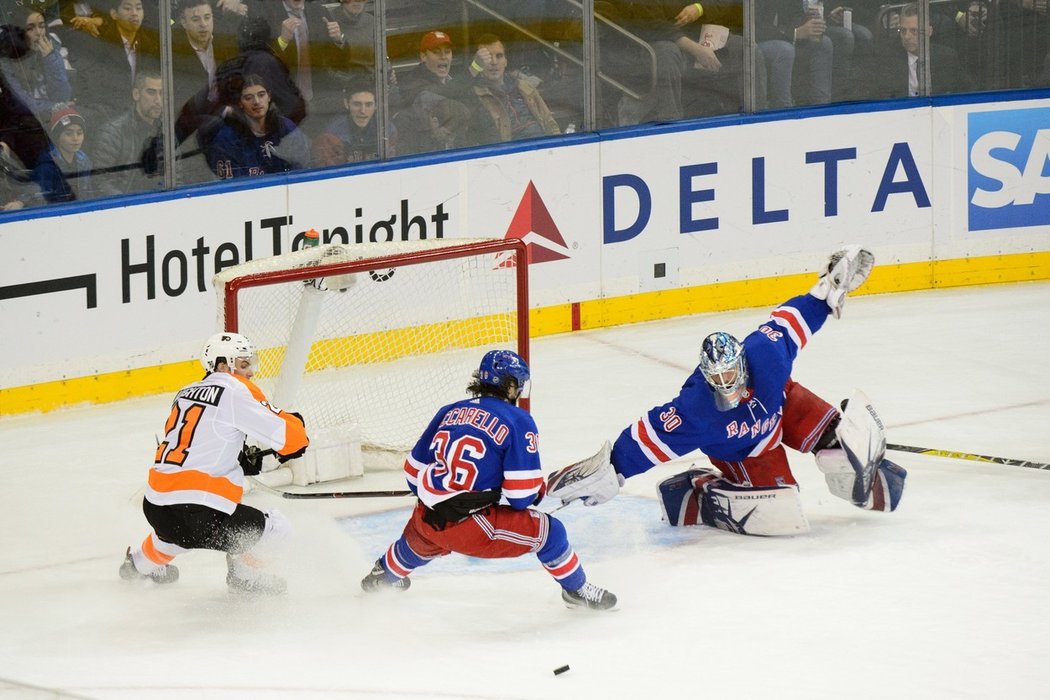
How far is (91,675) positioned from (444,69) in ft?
15.0

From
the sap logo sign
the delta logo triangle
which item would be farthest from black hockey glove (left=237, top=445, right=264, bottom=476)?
the sap logo sign

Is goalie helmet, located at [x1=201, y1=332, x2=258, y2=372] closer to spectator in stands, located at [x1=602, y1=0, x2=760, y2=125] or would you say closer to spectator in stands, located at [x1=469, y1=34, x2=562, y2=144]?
spectator in stands, located at [x1=469, y1=34, x2=562, y2=144]

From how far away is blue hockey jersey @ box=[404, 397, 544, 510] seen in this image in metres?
5.02

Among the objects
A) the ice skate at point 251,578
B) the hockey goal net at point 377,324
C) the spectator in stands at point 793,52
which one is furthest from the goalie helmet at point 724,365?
the spectator in stands at point 793,52

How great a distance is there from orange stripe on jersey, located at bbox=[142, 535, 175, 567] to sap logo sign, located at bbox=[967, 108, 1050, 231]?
579cm

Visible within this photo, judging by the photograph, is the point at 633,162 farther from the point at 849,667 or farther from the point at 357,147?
the point at 849,667

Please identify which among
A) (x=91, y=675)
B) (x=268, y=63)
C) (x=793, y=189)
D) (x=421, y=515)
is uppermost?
(x=268, y=63)

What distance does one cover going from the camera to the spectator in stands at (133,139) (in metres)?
7.89

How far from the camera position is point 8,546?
242 inches

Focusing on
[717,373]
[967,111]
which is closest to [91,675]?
[717,373]

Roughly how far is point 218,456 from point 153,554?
48 cm

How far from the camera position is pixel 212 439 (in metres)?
5.23

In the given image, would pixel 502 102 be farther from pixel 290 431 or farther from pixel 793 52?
pixel 290 431

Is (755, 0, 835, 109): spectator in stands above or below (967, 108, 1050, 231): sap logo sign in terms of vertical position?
above
